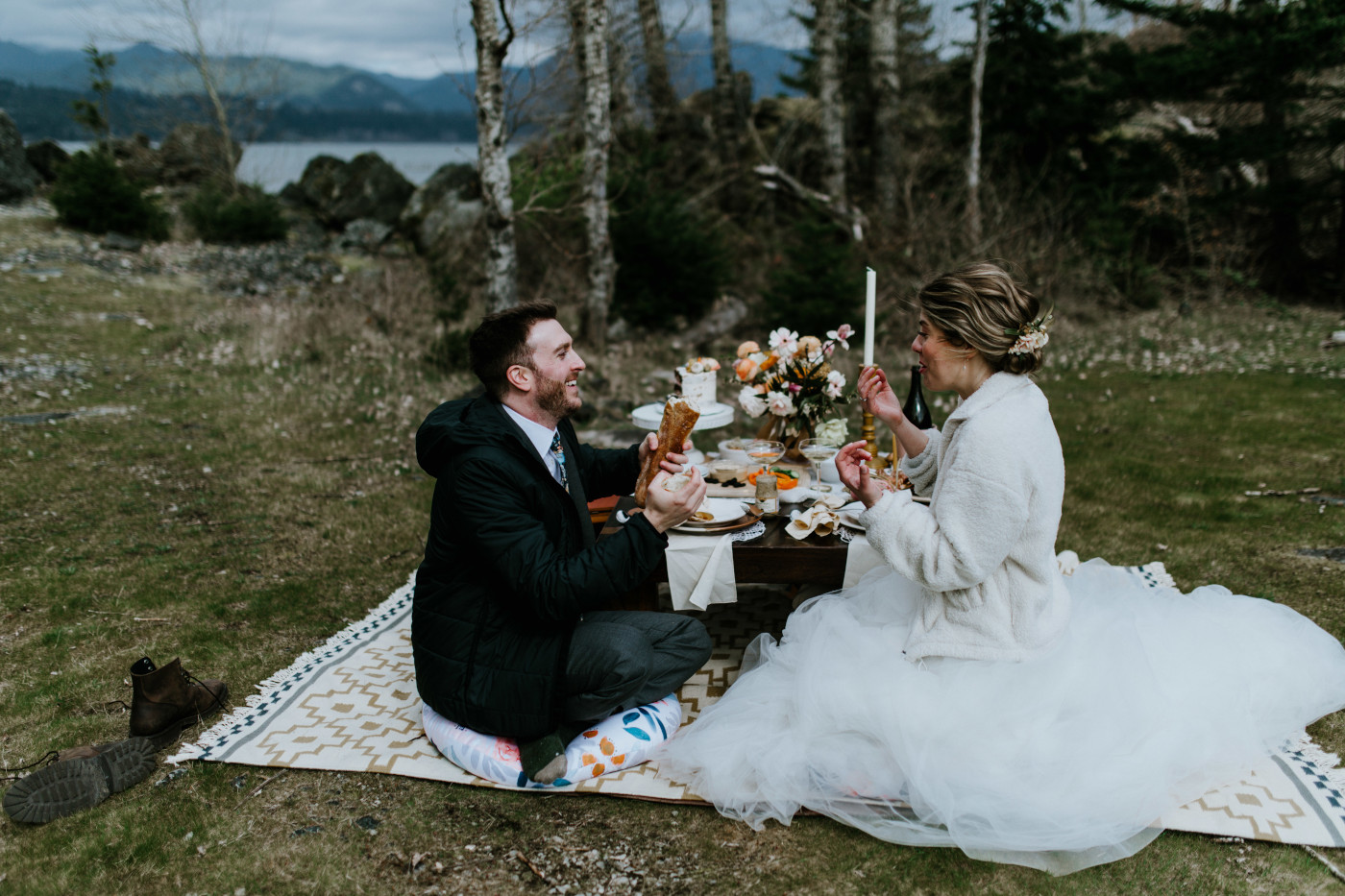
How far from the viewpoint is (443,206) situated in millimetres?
16203

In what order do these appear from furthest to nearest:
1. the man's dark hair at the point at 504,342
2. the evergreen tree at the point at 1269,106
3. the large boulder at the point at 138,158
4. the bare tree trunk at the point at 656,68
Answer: the large boulder at the point at 138,158 → the bare tree trunk at the point at 656,68 → the evergreen tree at the point at 1269,106 → the man's dark hair at the point at 504,342

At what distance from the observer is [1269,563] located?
4.89 m

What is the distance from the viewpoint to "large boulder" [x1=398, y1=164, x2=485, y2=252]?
48.7 ft

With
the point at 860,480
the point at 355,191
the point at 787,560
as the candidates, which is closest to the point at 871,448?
the point at 787,560

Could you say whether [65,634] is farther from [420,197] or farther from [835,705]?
[420,197]

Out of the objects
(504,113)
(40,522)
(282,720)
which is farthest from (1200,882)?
(504,113)

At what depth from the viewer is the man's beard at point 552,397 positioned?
3.09m

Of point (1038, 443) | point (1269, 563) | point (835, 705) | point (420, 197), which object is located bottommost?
point (1269, 563)

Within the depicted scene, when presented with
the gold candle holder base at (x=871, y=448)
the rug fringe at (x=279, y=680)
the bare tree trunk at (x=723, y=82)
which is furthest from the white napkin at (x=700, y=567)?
the bare tree trunk at (x=723, y=82)

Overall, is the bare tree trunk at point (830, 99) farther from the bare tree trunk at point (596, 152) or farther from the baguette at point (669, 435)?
the baguette at point (669, 435)

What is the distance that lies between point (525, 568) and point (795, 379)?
69.9 inches

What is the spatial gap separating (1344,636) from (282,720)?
4.83m

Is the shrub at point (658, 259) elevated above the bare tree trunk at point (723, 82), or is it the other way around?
the bare tree trunk at point (723, 82)

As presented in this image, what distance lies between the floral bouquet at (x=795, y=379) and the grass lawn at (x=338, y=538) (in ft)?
6.28
